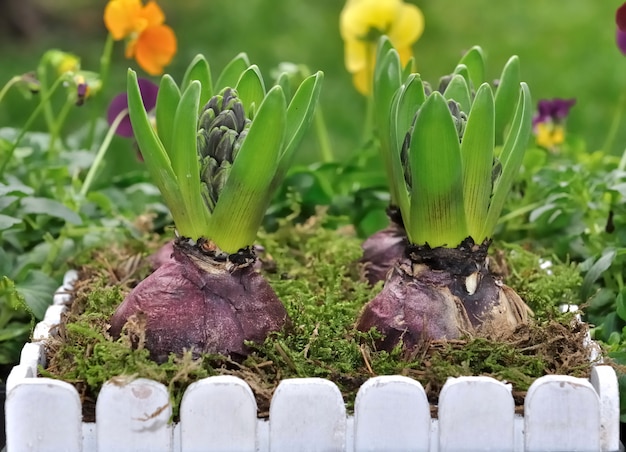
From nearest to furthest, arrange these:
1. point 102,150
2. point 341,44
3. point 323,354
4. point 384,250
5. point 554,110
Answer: point 323,354 < point 384,250 < point 102,150 < point 554,110 < point 341,44

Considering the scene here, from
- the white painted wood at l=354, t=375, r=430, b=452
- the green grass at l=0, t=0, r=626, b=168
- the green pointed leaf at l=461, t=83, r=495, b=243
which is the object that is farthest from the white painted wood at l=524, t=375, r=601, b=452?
the green grass at l=0, t=0, r=626, b=168

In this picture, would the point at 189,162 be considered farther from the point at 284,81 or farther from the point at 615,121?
the point at 615,121

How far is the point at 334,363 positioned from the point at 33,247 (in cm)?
76

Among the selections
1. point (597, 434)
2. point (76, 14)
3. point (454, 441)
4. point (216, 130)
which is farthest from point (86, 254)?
point (76, 14)

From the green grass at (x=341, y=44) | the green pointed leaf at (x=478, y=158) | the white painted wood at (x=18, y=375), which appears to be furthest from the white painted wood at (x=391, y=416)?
the green grass at (x=341, y=44)

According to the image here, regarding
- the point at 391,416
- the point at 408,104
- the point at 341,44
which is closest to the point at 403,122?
the point at 408,104

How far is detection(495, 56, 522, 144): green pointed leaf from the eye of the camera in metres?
1.29

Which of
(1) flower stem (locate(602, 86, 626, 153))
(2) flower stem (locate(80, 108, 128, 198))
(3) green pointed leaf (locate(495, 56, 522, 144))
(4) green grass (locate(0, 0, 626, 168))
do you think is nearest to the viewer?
(3) green pointed leaf (locate(495, 56, 522, 144))

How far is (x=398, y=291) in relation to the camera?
1105 mm

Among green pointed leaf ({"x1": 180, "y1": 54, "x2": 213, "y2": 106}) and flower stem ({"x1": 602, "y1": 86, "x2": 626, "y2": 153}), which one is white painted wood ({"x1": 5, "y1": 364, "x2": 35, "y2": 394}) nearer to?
green pointed leaf ({"x1": 180, "y1": 54, "x2": 213, "y2": 106})

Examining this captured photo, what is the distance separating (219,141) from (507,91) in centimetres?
43

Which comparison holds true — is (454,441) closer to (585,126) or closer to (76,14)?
(585,126)

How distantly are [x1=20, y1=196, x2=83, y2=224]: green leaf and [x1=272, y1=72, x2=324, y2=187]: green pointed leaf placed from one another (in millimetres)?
446

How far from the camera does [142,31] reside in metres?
1.75
